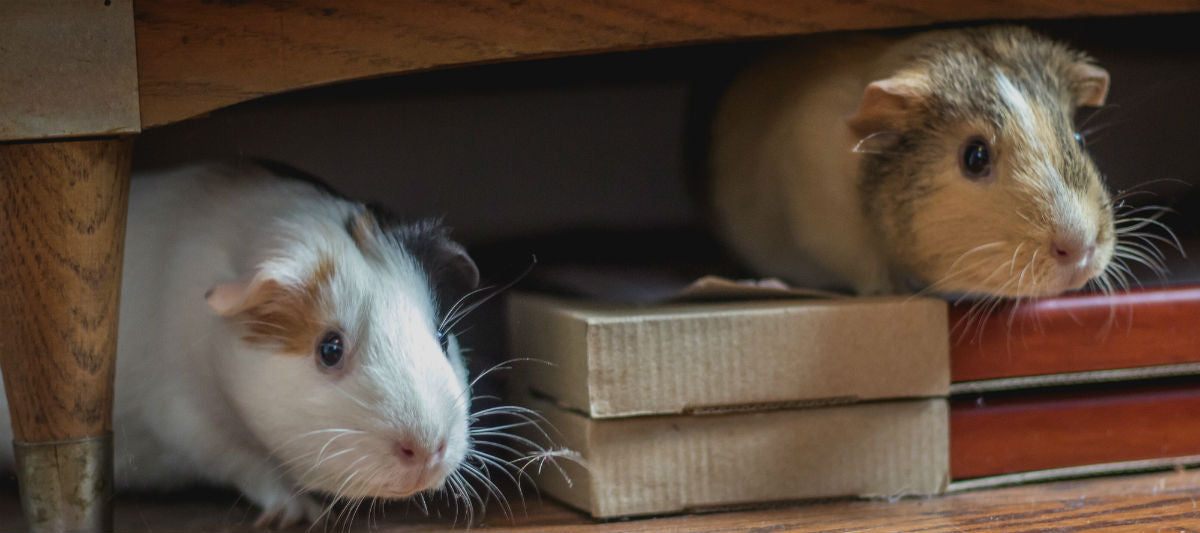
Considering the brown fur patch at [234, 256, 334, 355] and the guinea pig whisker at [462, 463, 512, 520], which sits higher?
the brown fur patch at [234, 256, 334, 355]

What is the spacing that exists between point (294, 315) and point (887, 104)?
807 mm

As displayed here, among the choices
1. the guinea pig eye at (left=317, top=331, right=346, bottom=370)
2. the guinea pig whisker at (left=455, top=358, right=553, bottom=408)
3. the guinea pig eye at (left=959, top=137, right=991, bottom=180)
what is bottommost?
the guinea pig whisker at (left=455, top=358, right=553, bottom=408)

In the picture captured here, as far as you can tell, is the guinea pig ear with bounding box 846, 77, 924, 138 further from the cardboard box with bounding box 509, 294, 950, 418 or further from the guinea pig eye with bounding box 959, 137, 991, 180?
the cardboard box with bounding box 509, 294, 950, 418

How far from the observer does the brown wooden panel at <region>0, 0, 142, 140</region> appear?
1.10 metres

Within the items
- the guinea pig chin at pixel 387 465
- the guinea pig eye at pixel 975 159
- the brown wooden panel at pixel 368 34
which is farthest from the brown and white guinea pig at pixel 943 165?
the guinea pig chin at pixel 387 465

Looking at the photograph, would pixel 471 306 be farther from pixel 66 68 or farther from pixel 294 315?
pixel 66 68

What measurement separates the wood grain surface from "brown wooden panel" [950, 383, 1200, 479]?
3.43 feet

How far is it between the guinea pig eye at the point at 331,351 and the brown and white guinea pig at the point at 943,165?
2.37 feet

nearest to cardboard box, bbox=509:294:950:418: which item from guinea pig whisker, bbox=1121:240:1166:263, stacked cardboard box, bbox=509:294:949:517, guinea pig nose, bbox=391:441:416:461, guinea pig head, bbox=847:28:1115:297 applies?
stacked cardboard box, bbox=509:294:949:517

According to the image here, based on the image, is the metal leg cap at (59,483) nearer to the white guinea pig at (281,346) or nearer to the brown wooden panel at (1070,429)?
the white guinea pig at (281,346)

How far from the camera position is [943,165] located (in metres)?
1.44

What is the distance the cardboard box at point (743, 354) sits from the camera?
1.31m

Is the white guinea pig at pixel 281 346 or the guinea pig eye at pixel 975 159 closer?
the white guinea pig at pixel 281 346

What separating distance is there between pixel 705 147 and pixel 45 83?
118 cm
